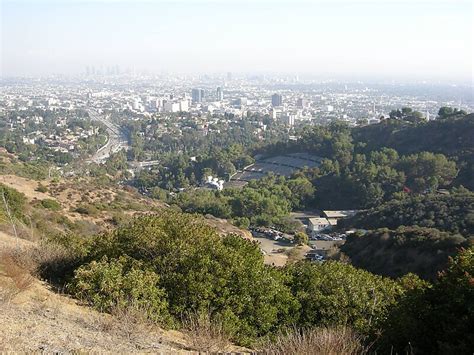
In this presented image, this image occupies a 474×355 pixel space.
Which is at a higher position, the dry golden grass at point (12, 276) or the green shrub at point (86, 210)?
the dry golden grass at point (12, 276)

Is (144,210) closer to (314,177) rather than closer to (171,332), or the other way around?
(171,332)

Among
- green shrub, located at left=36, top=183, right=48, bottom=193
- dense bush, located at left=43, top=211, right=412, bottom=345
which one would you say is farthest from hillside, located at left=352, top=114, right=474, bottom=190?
dense bush, located at left=43, top=211, right=412, bottom=345

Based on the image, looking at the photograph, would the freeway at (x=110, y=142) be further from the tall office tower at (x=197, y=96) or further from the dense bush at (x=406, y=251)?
the tall office tower at (x=197, y=96)

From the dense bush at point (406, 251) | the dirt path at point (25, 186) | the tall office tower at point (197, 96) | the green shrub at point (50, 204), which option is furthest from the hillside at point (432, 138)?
the tall office tower at point (197, 96)

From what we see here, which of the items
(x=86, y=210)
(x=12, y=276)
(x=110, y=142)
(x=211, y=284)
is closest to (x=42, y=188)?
(x=86, y=210)

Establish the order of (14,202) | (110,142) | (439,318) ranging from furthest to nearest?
(110,142), (14,202), (439,318)

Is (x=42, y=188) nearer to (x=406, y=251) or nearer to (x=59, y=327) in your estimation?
(x=406, y=251)

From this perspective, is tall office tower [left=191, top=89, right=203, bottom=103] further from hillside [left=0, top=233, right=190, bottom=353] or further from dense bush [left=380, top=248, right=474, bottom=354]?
dense bush [left=380, top=248, right=474, bottom=354]

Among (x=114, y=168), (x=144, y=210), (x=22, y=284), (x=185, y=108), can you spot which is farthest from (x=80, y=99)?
(x=22, y=284)
